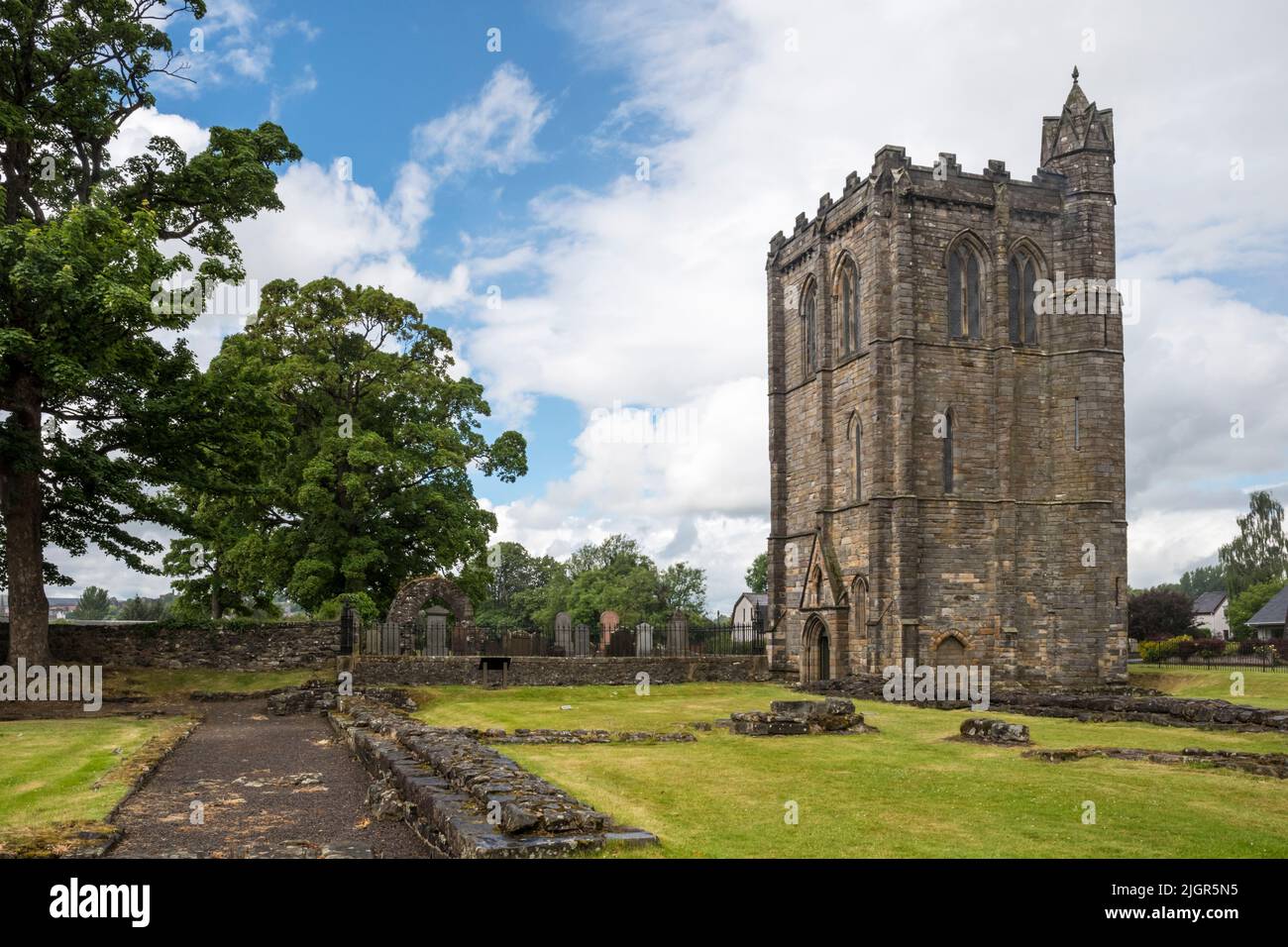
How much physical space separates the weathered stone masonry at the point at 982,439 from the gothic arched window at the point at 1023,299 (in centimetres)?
13

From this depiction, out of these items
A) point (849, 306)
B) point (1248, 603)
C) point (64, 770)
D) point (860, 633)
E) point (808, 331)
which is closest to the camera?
point (64, 770)

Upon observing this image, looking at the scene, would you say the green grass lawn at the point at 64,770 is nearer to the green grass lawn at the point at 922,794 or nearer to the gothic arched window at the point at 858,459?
the green grass lawn at the point at 922,794

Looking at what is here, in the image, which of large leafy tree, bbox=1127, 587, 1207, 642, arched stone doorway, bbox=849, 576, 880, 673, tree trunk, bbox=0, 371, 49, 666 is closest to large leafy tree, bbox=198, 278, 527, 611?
tree trunk, bbox=0, 371, 49, 666

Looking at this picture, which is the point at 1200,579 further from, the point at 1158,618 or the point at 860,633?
the point at 860,633

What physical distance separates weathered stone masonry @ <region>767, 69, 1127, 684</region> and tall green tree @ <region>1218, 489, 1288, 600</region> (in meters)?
61.9

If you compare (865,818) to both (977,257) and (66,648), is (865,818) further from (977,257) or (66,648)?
(977,257)

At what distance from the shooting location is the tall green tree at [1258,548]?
8625 centimetres

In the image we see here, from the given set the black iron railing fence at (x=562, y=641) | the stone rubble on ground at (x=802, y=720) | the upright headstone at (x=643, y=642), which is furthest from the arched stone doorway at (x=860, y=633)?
the stone rubble on ground at (x=802, y=720)

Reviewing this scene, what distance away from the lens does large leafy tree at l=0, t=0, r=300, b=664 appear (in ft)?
72.8

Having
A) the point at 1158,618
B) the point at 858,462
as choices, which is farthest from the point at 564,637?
the point at 1158,618

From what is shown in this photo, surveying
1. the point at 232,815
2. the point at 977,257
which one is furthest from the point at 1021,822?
the point at 977,257

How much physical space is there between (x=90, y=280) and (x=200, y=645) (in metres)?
12.3

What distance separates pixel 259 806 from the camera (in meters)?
11.8

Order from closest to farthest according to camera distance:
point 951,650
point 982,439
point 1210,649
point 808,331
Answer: point 951,650, point 982,439, point 808,331, point 1210,649
